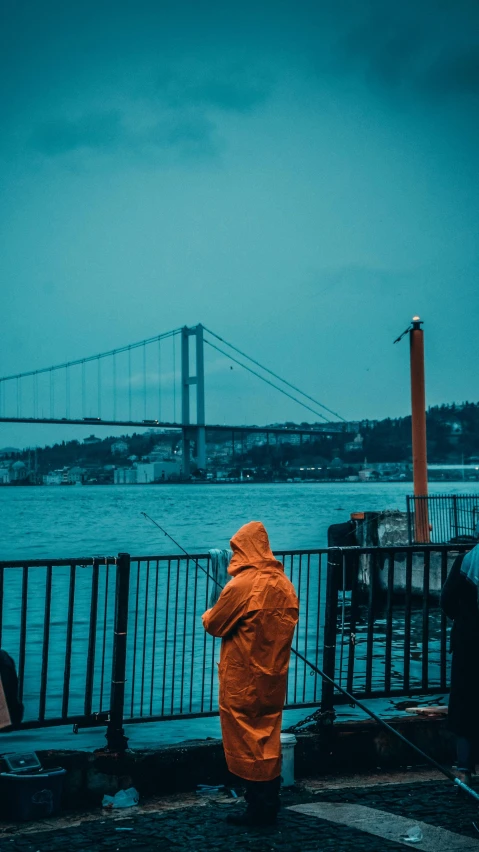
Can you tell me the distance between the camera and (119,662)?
191 inches

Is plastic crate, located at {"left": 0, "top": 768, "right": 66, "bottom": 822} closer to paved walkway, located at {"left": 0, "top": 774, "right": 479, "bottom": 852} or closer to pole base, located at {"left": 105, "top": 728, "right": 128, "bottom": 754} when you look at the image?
paved walkway, located at {"left": 0, "top": 774, "right": 479, "bottom": 852}

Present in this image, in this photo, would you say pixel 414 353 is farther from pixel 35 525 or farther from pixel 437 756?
pixel 35 525

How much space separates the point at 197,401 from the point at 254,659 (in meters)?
75.6

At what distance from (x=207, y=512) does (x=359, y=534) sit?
66.3 meters

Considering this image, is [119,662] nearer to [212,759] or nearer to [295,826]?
[212,759]

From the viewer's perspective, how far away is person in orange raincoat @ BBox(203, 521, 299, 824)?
13.4ft

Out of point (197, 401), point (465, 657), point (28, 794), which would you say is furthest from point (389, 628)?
point (197, 401)

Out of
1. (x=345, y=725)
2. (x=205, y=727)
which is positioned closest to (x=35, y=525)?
(x=205, y=727)

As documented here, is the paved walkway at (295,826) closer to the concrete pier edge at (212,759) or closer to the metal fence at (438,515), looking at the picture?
the concrete pier edge at (212,759)

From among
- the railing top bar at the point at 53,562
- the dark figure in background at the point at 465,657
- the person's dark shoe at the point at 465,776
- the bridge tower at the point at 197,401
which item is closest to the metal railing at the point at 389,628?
the dark figure in background at the point at 465,657

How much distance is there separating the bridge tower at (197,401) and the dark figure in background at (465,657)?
71.5 metres

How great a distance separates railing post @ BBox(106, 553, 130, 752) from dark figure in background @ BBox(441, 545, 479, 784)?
5.28ft

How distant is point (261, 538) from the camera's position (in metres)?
4.21

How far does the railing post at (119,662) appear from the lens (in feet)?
15.6
